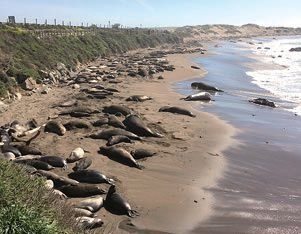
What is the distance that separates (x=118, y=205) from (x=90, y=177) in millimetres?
1928

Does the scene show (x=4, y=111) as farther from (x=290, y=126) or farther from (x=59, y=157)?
(x=290, y=126)

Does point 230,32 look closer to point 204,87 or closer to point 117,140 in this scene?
point 204,87

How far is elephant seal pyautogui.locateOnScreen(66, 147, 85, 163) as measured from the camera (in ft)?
46.5

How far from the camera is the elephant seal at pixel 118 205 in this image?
10.7 metres

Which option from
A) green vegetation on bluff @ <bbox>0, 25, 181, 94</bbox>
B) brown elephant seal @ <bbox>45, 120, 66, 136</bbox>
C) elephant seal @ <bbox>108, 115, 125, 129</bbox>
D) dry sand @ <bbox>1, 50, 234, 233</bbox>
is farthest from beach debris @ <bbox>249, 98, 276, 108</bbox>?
green vegetation on bluff @ <bbox>0, 25, 181, 94</bbox>

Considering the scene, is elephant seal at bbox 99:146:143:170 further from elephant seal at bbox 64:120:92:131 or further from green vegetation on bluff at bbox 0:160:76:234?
green vegetation on bluff at bbox 0:160:76:234

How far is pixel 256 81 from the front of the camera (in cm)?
3681

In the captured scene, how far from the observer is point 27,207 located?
22.8 ft

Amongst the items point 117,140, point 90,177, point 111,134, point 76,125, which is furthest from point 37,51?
point 90,177

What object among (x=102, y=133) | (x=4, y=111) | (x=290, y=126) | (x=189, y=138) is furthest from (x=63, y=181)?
(x=290, y=126)

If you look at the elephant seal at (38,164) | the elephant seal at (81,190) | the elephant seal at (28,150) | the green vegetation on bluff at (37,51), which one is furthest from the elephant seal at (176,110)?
the elephant seal at (81,190)

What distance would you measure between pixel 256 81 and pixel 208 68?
10236mm

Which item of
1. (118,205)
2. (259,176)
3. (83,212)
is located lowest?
(259,176)

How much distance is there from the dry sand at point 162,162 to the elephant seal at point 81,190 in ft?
2.57
